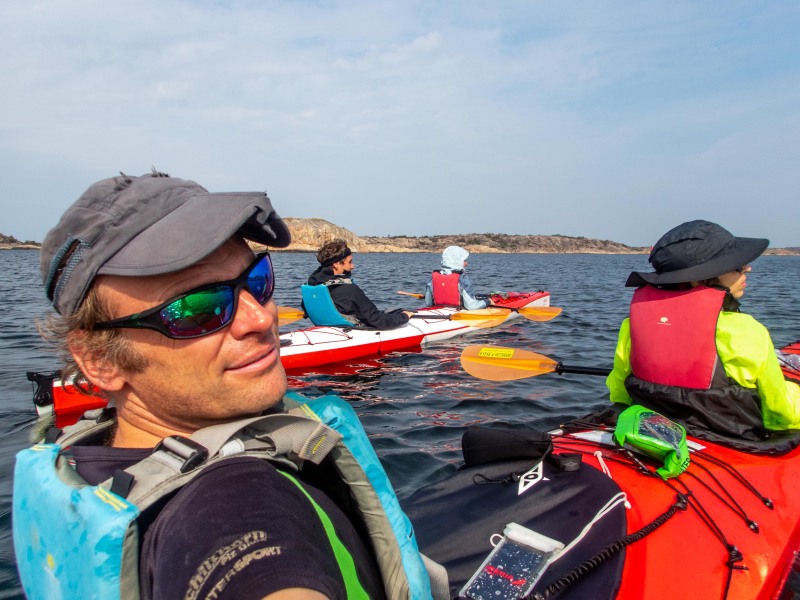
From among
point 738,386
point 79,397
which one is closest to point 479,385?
point 738,386

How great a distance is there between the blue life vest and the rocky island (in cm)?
8758

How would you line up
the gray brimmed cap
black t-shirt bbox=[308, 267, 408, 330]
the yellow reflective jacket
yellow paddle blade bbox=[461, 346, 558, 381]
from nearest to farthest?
1. the gray brimmed cap
2. the yellow reflective jacket
3. yellow paddle blade bbox=[461, 346, 558, 381]
4. black t-shirt bbox=[308, 267, 408, 330]

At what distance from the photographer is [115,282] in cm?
129

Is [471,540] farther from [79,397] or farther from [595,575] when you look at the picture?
[79,397]

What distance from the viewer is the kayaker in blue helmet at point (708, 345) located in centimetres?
330

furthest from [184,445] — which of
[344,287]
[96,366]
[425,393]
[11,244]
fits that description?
[11,244]

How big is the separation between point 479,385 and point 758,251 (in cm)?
451

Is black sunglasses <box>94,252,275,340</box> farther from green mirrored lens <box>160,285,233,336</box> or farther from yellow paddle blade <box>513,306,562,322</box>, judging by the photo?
yellow paddle blade <box>513,306,562,322</box>

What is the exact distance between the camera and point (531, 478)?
2828mm

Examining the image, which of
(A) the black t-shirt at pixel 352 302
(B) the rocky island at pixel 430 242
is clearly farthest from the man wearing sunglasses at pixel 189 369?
(B) the rocky island at pixel 430 242

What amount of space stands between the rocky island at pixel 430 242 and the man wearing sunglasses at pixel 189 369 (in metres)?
87.5

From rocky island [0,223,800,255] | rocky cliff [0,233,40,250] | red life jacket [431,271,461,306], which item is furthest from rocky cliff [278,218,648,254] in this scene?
red life jacket [431,271,461,306]

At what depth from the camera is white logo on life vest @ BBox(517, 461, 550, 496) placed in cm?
277

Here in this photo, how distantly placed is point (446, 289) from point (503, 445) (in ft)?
29.6
